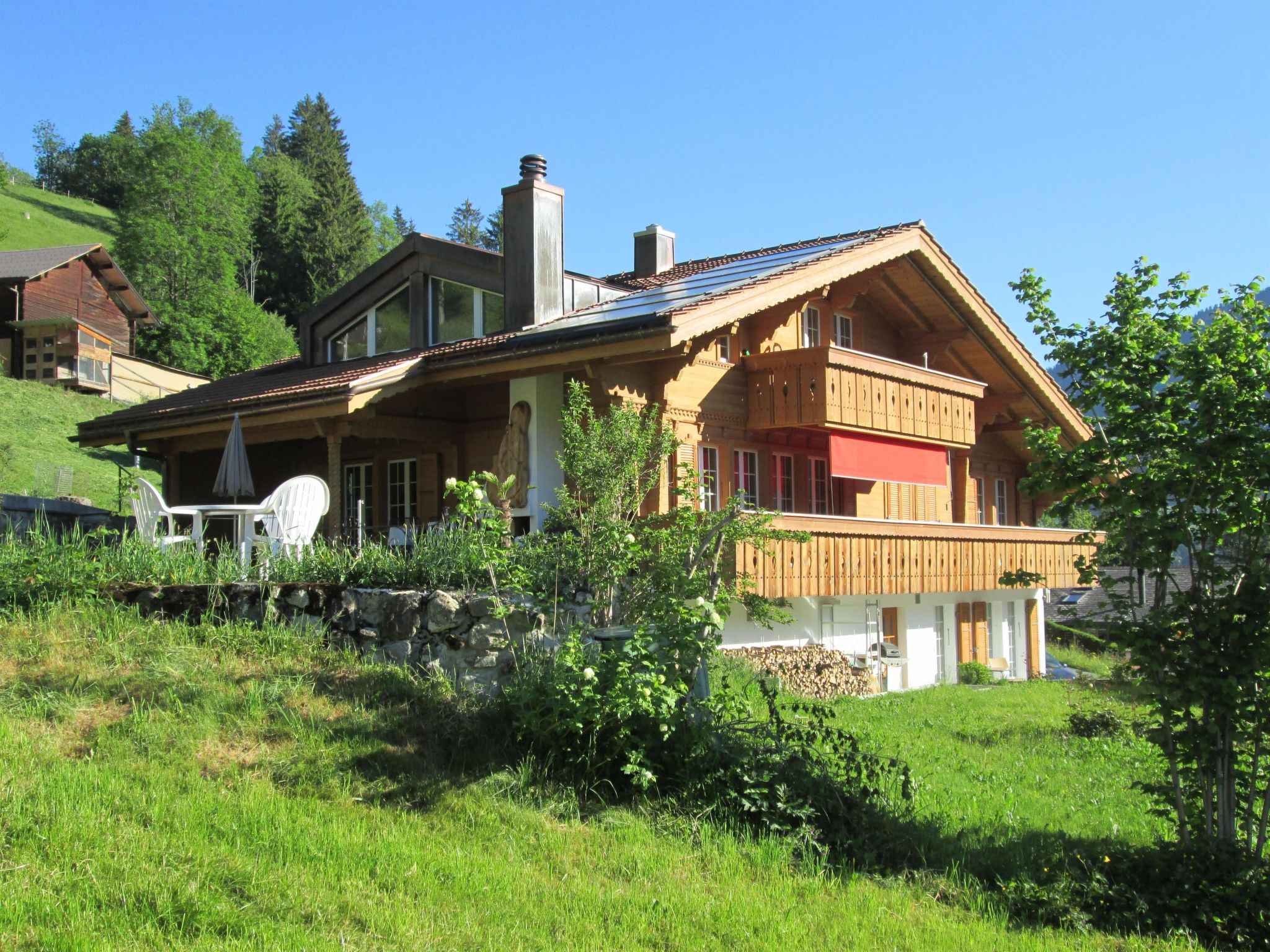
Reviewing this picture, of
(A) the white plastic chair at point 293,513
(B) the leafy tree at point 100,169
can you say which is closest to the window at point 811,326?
(A) the white plastic chair at point 293,513

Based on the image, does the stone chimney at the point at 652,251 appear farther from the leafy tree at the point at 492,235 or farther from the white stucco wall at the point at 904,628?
the leafy tree at the point at 492,235

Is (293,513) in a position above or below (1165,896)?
above

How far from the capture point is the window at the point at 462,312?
15742 millimetres

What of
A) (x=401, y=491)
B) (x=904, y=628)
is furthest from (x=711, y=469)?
(x=904, y=628)

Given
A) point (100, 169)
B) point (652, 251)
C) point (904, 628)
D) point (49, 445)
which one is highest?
point (100, 169)

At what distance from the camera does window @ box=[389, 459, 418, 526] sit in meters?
16.2

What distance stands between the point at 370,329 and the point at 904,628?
987cm

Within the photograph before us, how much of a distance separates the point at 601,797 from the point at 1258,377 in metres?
5.00

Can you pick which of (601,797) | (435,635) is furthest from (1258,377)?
(435,635)

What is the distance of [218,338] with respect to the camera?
46938mm

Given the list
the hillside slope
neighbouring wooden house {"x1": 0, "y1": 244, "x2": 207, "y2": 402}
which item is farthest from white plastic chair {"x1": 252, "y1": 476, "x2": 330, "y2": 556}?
the hillside slope

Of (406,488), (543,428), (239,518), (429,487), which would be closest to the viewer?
(239,518)

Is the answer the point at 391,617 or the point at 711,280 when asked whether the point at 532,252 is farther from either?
the point at 391,617

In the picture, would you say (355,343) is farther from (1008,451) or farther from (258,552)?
(1008,451)
